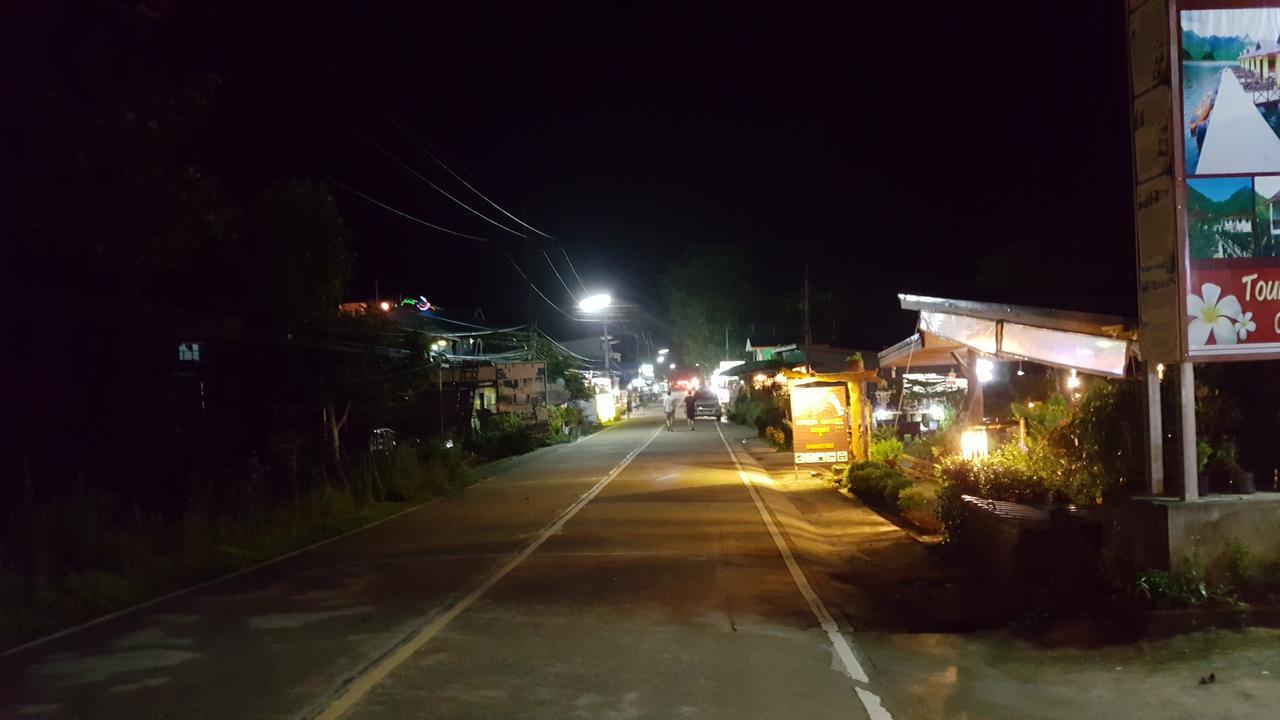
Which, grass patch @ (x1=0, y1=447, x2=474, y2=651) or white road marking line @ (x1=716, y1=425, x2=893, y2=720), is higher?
grass patch @ (x1=0, y1=447, x2=474, y2=651)

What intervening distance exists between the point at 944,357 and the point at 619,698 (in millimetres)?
15897

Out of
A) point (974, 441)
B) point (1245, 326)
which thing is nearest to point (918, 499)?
point (974, 441)

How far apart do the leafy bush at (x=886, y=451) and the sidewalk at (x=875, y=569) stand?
5.50 ft

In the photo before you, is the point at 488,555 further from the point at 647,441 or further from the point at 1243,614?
the point at 647,441

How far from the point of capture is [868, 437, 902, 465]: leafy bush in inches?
813

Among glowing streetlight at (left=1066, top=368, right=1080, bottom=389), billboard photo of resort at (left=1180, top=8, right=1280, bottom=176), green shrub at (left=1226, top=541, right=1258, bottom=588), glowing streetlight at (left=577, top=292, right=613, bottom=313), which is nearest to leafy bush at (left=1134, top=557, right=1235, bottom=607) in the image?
green shrub at (left=1226, top=541, right=1258, bottom=588)

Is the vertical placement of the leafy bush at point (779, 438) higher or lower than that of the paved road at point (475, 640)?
higher

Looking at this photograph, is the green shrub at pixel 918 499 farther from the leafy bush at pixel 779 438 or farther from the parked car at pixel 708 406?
the parked car at pixel 708 406

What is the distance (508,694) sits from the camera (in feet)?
21.9

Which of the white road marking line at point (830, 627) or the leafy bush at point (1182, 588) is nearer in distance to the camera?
the white road marking line at point (830, 627)

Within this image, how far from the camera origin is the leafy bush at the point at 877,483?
17.3m

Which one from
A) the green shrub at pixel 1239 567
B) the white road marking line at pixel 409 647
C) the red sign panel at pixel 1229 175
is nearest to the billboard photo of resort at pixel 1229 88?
the red sign panel at pixel 1229 175

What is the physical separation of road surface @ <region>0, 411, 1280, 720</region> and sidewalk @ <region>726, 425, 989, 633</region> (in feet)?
0.32

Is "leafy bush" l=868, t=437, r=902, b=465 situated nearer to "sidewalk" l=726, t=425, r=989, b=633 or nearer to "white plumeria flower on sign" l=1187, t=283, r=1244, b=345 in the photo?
"sidewalk" l=726, t=425, r=989, b=633
